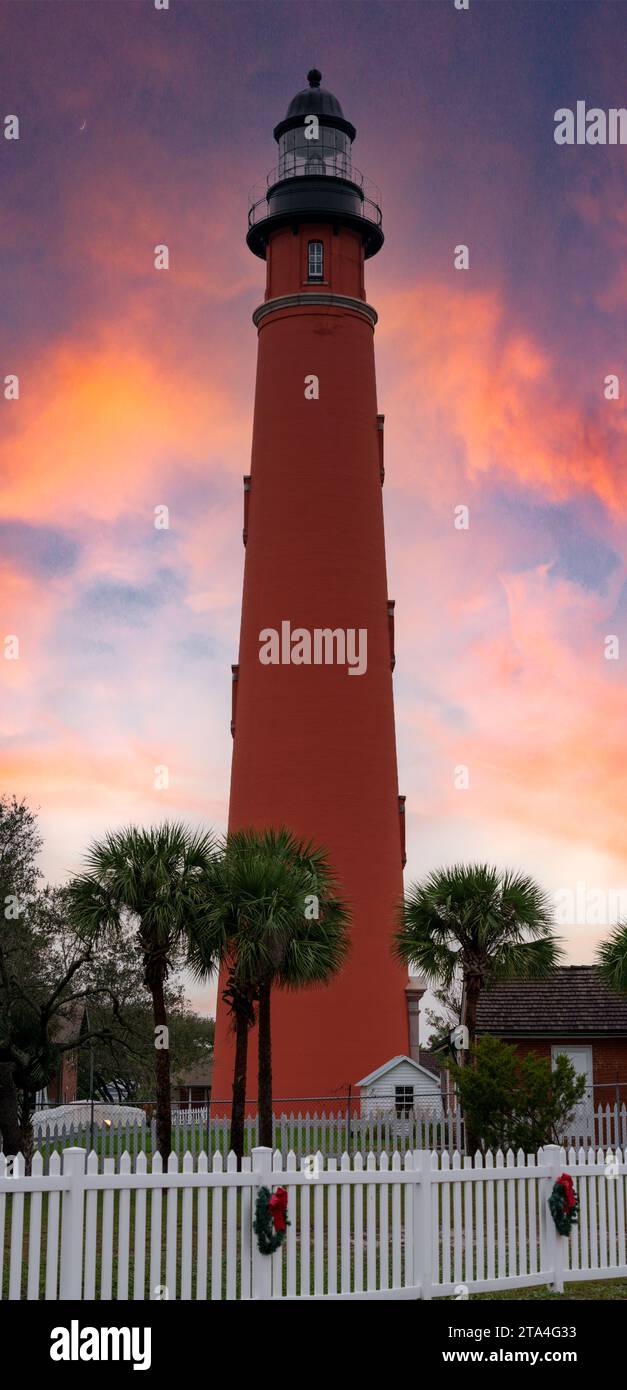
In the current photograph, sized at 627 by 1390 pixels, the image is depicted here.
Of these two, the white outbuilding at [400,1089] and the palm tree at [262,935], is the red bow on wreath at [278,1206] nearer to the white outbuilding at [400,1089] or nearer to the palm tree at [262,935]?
the palm tree at [262,935]

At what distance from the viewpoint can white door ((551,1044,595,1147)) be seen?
107 ft

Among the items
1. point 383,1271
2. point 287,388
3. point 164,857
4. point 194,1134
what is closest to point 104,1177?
point 383,1271

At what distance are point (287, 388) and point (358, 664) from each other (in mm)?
7903

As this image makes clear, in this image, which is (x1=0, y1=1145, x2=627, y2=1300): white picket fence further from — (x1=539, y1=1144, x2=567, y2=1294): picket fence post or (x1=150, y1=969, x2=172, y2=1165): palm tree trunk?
(x1=150, y1=969, x2=172, y2=1165): palm tree trunk

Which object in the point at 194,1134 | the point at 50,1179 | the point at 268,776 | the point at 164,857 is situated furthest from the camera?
the point at 268,776

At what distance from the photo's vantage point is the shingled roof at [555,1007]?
3784 cm

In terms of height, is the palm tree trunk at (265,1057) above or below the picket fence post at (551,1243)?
above

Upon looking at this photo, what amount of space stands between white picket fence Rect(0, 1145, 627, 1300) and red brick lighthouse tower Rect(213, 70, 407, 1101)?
753 inches

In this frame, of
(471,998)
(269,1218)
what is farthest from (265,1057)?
(269,1218)

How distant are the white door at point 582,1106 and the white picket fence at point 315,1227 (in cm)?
1375

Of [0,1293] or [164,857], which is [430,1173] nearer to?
[0,1293]

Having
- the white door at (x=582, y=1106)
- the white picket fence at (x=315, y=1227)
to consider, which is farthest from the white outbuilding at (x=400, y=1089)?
the white picket fence at (x=315, y=1227)

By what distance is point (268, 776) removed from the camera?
36875 mm

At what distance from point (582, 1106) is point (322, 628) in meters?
13.6
